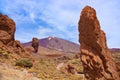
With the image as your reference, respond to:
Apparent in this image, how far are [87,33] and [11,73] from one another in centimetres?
1088

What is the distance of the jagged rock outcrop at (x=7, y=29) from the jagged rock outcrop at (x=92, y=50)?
71.6 ft

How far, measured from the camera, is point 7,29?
39688mm

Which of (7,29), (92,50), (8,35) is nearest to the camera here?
(92,50)

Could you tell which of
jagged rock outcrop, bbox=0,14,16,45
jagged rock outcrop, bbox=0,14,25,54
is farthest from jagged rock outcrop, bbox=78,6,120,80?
jagged rock outcrop, bbox=0,14,16,45

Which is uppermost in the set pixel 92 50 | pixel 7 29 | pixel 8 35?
pixel 7 29

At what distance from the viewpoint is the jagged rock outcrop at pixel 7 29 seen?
37.6 metres

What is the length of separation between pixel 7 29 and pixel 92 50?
80.5ft

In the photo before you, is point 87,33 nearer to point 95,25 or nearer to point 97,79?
point 95,25

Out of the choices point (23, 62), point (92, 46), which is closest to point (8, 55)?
point (23, 62)

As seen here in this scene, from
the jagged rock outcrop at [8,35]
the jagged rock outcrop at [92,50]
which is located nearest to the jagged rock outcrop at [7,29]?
the jagged rock outcrop at [8,35]

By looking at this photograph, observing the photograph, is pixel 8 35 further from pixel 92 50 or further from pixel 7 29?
pixel 92 50

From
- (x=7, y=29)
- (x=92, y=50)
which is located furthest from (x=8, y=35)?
(x=92, y=50)

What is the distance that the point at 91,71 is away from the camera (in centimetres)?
1716

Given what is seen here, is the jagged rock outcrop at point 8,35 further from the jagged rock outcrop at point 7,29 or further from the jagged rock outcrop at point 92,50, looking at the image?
the jagged rock outcrop at point 92,50
